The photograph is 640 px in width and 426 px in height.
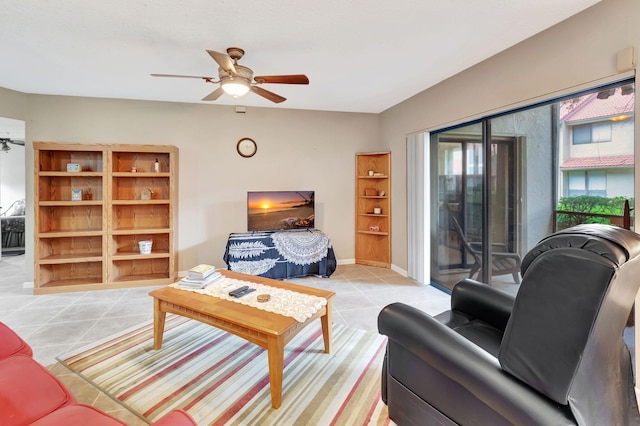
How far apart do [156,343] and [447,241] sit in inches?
131

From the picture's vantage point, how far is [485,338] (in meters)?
1.61

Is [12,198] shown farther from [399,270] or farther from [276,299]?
[399,270]

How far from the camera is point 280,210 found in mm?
4371

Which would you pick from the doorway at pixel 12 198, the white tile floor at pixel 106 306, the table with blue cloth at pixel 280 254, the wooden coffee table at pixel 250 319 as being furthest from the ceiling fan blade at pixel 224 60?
the doorway at pixel 12 198

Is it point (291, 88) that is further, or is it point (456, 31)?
point (291, 88)

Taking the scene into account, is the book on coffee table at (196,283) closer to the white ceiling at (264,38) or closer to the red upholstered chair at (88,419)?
the red upholstered chair at (88,419)

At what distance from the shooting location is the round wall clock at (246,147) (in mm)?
4434

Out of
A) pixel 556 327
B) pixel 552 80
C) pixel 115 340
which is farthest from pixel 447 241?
pixel 115 340

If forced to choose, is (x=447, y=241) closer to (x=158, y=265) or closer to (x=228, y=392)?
(x=228, y=392)

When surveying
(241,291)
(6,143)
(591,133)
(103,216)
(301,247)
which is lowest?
(241,291)

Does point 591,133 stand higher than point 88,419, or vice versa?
point 591,133

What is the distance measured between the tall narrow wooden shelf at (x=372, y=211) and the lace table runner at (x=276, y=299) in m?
2.64

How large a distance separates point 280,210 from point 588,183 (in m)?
3.38

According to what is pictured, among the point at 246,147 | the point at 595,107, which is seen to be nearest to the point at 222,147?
the point at 246,147
